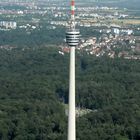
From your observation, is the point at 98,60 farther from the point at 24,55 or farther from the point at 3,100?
the point at 3,100

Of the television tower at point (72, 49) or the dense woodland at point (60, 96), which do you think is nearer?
the television tower at point (72, 49)

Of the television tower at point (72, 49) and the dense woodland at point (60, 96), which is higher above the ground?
the television tower at point (72, 49)

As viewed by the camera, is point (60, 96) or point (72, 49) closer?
point (72, 49)

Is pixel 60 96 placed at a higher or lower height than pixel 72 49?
lower

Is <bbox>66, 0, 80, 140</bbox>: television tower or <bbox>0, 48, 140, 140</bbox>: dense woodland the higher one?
<bbox>66, 0, 80, 140</bbox>: television tower

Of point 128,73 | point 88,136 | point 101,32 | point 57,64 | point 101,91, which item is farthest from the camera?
point 101,32

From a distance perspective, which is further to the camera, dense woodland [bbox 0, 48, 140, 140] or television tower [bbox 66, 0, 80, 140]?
dense woodland [bbox 0, 48, 140, 140]

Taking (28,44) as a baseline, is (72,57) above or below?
above

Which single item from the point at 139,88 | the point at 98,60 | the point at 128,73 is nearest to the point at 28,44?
the point at 98,60
